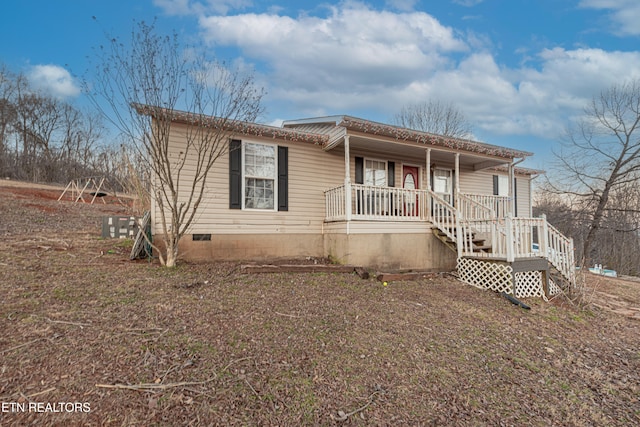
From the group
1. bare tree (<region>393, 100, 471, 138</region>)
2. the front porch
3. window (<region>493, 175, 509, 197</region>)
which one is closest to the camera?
the front porch

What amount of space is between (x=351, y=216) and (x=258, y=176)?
8.19ft

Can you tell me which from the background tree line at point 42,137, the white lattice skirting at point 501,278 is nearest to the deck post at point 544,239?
the white lattice skirting at point 501,278

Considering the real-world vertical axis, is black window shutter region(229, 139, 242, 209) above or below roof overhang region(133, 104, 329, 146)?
below

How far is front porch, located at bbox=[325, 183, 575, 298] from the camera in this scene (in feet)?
21.0

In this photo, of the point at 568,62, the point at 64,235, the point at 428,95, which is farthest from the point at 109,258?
the point at 428,95

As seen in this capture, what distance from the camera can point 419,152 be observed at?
9.00 m

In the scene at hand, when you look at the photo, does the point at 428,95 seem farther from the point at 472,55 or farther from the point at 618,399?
the point at 618,399

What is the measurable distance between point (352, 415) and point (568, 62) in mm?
15652

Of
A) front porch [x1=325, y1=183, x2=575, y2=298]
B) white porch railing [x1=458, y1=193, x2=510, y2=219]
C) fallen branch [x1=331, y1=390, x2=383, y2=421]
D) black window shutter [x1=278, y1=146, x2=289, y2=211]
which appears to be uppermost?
black window shutter [x1=278, y1=146, x2=289, y2=211]

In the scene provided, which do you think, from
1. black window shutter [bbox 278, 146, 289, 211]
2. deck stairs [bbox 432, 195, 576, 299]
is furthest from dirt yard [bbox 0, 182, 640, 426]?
black window shutter [bbox 278, 146, 289, 211]

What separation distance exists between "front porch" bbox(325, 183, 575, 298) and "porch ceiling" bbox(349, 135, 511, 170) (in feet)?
4.07

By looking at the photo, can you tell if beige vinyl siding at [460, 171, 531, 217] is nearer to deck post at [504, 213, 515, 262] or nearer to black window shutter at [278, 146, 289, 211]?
deck post at [504, 213, 515, 262]

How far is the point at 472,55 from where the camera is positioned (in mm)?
12578

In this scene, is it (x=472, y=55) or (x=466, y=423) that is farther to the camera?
(x=472, y=55)
